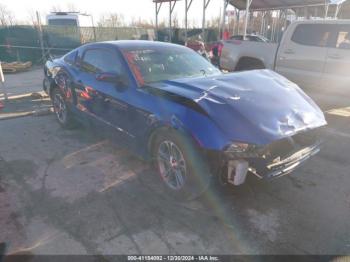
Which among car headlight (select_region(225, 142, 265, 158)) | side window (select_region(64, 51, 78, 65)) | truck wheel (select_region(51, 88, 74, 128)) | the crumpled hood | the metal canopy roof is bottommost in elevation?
truck wheel (select_region(51, 88, 74, 128))

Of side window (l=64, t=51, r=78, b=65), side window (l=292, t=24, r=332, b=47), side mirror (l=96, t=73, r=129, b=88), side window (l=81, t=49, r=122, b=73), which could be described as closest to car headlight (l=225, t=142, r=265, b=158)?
side mirror (l=96, t=73, r=129, b=88)

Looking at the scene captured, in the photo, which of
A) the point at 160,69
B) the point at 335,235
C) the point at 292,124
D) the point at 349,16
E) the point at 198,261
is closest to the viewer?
the point at 198,261

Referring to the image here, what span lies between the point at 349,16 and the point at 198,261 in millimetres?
33681

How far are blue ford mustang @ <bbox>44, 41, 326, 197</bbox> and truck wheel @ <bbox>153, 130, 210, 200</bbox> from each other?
1 centimetres

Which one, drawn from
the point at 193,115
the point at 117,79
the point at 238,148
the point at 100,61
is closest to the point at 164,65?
the point at 117,79

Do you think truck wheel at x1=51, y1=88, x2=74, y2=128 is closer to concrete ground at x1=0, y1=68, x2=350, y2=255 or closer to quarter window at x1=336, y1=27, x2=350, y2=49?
concrete ground at x1=0, y1=68, x2=350, y2=255


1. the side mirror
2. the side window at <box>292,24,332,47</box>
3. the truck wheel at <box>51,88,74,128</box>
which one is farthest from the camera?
the side window at <box>292,24,332,47</box>

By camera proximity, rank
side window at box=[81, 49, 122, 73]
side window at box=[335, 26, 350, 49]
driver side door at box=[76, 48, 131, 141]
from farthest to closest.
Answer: side window at box=[335, 26, 350, 49] < side window at box=[81, 49, 122, 73] < driver side door at box=[76, 48, 131, 141]

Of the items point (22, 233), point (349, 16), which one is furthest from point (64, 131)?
point (349, 16)

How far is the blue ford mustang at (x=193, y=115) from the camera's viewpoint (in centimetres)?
280

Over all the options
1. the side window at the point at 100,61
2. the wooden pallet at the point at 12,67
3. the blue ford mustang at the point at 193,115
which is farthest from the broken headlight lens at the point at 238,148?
the wooden pallet at the point at 12,67

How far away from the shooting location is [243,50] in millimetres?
7664

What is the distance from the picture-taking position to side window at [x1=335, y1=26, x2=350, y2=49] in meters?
6.06

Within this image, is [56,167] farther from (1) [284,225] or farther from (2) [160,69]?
(1) [284,225]
